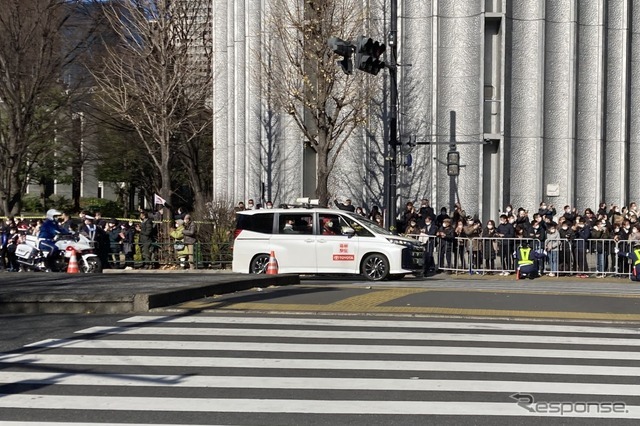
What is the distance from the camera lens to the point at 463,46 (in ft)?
119

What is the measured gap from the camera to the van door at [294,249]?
2447 cm

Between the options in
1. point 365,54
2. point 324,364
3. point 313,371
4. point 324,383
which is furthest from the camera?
point 365,54

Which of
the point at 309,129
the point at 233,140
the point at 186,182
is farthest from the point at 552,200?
the point at 186,182

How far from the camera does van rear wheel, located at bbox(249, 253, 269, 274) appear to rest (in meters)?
24.4

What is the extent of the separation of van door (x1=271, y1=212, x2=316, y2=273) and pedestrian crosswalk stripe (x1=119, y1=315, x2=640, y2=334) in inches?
436

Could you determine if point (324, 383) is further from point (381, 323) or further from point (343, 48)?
point (343, 48)

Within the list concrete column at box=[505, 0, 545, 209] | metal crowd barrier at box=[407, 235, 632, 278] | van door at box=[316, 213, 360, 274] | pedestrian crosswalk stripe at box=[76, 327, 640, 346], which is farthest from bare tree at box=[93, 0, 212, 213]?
pedestrian crosswalk stripe at box=[76, 327, 640, 346]

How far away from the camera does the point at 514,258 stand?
26.9 metres

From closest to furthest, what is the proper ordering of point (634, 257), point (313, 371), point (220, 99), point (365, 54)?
1. point (313, 371)
2. point (365, 54)
3. point (634, 257)
4. point (220, 99)

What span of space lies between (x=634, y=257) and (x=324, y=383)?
18312 millimetres

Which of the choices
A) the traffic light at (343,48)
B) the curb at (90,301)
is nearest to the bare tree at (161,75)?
the traffic light at (343,48)

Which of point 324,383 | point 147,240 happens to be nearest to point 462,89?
point 147,240

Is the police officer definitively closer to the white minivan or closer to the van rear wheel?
the white minivan

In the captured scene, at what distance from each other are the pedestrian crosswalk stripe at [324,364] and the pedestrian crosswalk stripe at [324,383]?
1.81 ft
